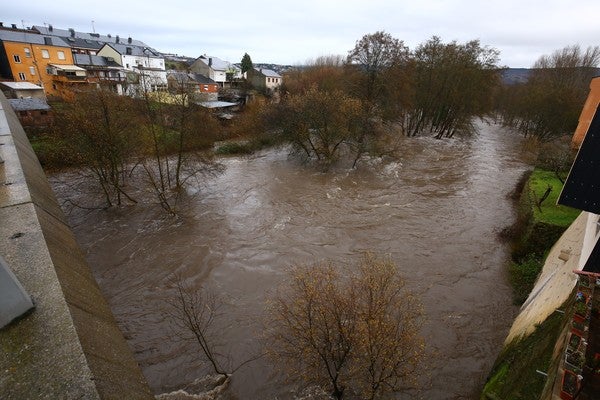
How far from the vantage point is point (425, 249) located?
48.2 ft

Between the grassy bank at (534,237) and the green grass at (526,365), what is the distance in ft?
16.6

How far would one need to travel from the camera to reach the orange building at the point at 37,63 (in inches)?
1545

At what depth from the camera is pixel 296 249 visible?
14773mm

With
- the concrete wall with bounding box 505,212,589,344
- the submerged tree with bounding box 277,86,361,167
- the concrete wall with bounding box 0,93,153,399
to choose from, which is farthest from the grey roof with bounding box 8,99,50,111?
the concrete wall with bounding box 505,212,589,344

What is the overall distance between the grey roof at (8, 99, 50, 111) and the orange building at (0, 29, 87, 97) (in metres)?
11.5

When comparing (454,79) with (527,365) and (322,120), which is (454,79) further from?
(527,365)

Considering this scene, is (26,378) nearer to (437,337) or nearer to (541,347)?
(541,347)

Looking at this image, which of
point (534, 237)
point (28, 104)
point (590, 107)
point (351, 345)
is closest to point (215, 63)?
point (28, 104)

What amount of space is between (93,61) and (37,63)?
7.61m

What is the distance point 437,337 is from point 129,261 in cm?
1246

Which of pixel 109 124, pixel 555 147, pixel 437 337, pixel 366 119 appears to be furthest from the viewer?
pixel 366 119

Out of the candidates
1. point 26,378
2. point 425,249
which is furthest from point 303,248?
point 26,378

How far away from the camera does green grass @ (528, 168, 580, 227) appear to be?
44.5ft

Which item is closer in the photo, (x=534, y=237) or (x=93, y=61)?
(x=534, y=237)
